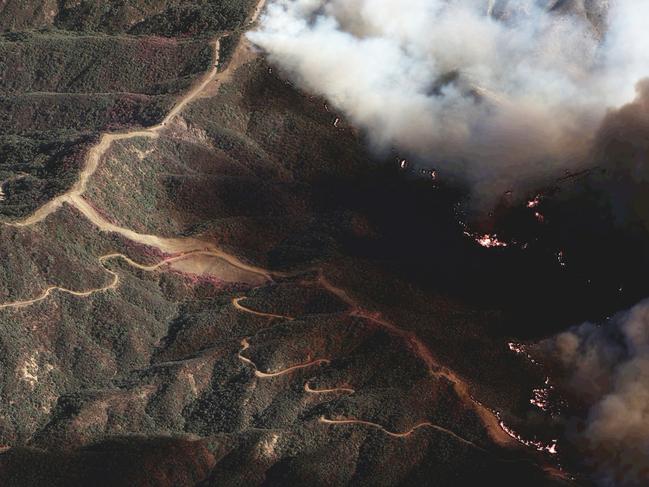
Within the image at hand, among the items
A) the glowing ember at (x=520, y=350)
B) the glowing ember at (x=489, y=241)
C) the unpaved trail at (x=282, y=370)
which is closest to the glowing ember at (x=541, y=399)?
the glowing ember at (x=520, y=350)

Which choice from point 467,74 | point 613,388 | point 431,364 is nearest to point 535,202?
point 467,74

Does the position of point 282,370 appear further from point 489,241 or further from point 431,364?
point 489,241

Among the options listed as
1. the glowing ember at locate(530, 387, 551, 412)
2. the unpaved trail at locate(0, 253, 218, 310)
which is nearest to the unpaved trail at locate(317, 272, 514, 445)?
the glowing ember at locate(530, 387, 551, 412)

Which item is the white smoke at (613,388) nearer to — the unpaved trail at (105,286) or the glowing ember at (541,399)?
the glowing ember at (541,399)

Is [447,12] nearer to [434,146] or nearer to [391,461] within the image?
[434,146]

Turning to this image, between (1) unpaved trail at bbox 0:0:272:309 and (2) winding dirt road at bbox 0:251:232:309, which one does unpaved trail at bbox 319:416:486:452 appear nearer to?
(1) unpaved trail at bbox 0:0:272:309

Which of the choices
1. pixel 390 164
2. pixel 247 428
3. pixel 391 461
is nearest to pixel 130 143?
pixel 390 164
